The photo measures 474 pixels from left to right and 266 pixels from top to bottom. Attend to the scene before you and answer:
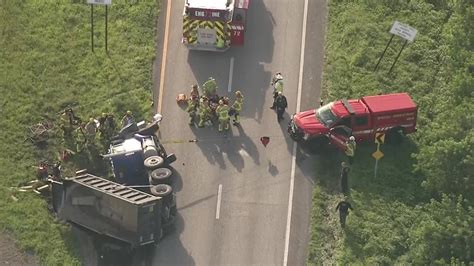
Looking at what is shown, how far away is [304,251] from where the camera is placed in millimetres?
28016

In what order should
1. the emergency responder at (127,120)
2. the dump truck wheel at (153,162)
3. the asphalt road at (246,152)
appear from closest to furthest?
the asphalt road at (246,152), the dump truck wheel at (153,162), the emergency responder at (127,120)

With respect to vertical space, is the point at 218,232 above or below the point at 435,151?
below

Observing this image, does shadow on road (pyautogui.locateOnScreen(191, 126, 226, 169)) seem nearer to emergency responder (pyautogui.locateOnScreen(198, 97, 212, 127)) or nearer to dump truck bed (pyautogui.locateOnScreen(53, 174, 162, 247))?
emergency responder (pyautogui.locateOnScreen(198, 97, 212, 127))

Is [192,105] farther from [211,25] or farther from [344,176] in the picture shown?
[344,176]

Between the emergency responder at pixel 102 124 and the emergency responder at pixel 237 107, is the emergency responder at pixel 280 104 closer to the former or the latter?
the emergency responder at pixel 237 107

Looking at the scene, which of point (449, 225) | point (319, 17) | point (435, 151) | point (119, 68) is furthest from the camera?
point (319, 17)

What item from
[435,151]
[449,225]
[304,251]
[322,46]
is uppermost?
[322,46]

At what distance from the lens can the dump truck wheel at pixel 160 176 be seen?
28422 millimetres

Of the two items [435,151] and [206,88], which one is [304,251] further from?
[206,88]

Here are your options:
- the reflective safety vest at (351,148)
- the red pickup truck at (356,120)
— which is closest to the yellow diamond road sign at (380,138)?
the red pickup truck at (356,120)

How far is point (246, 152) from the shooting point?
3095 centimetres

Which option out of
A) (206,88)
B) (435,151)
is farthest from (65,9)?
(435,151)

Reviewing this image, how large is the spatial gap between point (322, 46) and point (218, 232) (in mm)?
10708

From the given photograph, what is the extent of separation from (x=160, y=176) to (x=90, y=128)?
371 cm
